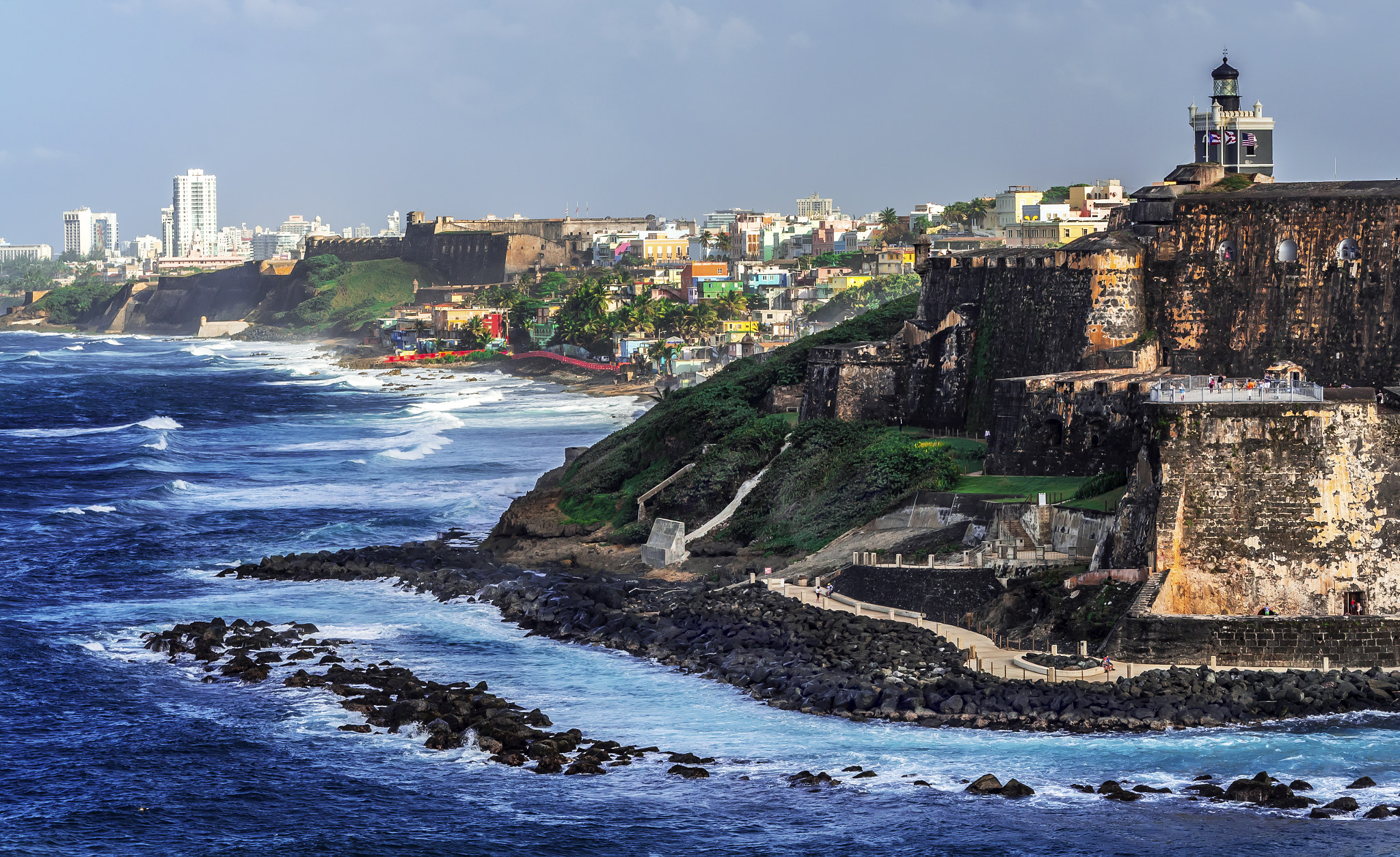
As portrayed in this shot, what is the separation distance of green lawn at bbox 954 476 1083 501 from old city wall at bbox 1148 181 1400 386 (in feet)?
15.1

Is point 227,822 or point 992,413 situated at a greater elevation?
point 992,413

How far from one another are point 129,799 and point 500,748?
6.24 m

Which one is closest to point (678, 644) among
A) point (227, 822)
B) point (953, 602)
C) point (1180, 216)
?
point (953, 602)

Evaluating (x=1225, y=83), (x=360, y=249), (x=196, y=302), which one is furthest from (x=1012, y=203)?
(x=196, y=302)

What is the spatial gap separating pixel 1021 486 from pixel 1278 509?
23.0 feet

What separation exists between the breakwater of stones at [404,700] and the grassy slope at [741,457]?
1144cm

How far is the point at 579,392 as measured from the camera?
3762 inches

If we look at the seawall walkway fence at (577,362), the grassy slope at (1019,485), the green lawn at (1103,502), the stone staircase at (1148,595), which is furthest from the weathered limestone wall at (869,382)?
the seawall walkway fence at (577,362)

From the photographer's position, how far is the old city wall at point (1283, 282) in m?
37.0

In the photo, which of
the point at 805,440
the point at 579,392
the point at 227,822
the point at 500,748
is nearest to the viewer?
the point at 227,822

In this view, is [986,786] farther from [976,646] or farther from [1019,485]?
[1019,485]

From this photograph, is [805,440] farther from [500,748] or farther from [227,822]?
[227,822]

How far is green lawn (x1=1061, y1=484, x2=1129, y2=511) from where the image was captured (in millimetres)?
33844

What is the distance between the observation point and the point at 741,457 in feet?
157
